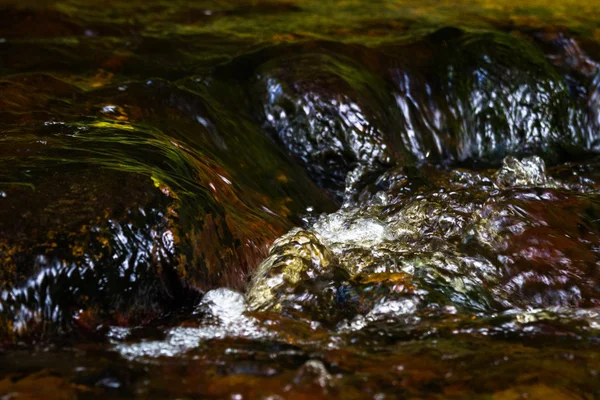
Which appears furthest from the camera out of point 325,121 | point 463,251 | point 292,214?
point 325,121

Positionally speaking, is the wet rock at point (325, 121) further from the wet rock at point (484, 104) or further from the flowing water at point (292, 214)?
the wet rock at point (484, 104)

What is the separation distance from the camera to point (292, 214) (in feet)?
12.3

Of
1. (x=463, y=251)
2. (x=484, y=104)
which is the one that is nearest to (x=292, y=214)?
(x=463, y=251)

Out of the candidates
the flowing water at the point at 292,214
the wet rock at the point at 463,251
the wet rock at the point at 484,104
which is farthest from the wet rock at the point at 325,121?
the wet rock at the point at 463,251

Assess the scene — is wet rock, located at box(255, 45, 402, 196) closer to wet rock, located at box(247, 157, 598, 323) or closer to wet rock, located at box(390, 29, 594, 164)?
wet rock, located at box(390, 29, 594, 164)

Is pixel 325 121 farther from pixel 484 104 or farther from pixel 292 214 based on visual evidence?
pixel 484 104

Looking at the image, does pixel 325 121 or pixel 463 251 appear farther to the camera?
pixel 325 121

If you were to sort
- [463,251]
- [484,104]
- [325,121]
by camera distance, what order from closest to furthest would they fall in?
[463,251] → [325,121] → [484,104]

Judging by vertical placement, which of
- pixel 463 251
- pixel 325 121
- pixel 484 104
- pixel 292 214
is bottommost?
pixel 463 251

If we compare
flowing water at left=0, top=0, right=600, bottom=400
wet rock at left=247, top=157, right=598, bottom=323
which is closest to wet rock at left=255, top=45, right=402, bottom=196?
flowing water at left=0, top=0, right=600, bottom=400

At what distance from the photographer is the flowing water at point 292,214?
6.58ft

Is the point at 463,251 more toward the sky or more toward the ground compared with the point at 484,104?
more toward the ground

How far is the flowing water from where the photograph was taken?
6.58 ft

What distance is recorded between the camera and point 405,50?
557 centimetres
